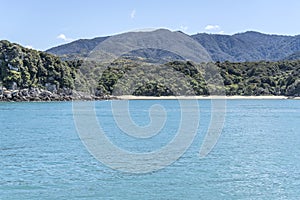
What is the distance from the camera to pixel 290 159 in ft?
91.5

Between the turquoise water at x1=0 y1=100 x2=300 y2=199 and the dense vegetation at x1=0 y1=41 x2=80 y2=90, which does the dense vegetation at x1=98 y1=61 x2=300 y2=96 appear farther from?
the turquoise water at x1=0 y1=100 x2=300 y2=199

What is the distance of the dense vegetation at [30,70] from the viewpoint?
381 ft

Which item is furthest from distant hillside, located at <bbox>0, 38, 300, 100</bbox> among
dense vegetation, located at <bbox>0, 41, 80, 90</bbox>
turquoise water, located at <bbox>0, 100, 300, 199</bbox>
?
turquoise water, located at <bbox>0, 100, 300, 199</bbox>

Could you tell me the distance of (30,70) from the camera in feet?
397

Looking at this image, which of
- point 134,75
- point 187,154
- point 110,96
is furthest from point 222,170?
point 134,75

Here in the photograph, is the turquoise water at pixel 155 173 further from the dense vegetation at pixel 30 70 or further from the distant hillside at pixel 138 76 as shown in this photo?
the dense vegetation at pixel 30 70

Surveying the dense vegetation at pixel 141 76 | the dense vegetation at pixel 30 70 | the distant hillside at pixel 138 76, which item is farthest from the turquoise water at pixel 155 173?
the dense vegetation at pixel 141 76

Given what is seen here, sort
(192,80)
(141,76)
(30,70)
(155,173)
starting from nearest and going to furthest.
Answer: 1. (155,173)
2. (30,70)
3. (141,76)
4. (192,80)

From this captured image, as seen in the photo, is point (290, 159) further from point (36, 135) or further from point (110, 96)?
point (110, 96)

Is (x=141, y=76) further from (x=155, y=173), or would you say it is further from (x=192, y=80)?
(x=155, y=173)

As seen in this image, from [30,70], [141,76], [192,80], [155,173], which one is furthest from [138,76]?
[155,173]

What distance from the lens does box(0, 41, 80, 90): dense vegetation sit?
116000 millimetres

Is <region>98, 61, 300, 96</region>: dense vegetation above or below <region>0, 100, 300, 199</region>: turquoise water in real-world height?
above

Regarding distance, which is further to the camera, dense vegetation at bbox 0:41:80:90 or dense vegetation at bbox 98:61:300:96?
dense vegetation at bbox 98:61:300:96
